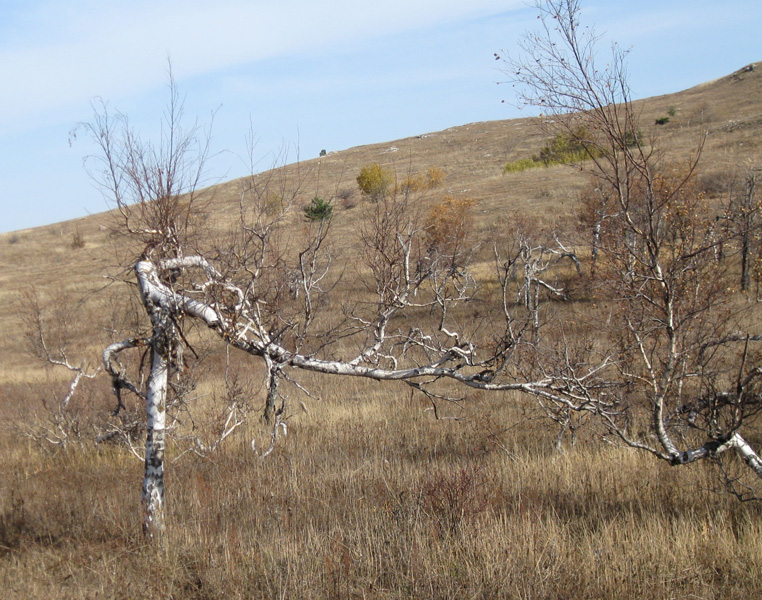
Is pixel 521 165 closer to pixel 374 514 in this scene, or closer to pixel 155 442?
pixel 374 514

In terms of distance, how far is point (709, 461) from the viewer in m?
6.43

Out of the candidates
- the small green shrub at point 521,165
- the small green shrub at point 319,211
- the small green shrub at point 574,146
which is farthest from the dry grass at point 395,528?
the small green shrub at point 521,165

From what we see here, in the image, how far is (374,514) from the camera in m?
5.85

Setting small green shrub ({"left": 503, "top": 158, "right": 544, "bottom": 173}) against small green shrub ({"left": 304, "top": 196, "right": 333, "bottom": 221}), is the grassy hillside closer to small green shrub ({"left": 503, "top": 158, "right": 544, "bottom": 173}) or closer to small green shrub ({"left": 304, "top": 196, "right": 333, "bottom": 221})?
small green shrub ({"left": 304, "top": 196, "right": 333, "bottom": 221})

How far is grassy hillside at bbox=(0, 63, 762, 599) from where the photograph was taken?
4.54 meters

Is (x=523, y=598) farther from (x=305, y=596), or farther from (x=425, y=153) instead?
(x=425, y=153)

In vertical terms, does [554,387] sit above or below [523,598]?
above

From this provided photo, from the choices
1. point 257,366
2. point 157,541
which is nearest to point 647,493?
point 157,541

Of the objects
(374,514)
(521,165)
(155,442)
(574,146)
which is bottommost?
(374,514)

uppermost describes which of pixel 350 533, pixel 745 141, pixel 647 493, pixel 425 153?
pixel 425 153

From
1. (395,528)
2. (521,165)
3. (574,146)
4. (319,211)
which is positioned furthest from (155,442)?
(521,165)

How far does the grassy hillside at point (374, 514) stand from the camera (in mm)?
4539

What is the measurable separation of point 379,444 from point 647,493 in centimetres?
370

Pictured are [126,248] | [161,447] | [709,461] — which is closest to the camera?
[161,447]
